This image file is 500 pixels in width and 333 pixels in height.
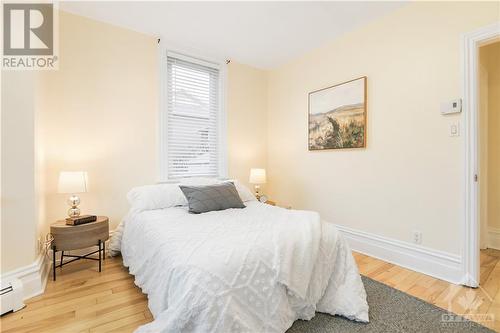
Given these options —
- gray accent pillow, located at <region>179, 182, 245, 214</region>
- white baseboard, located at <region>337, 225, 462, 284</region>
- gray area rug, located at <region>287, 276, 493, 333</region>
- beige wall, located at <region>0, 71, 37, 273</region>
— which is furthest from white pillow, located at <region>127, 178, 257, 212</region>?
white baseboard, located at <region>337, 225, 462, 284</region>

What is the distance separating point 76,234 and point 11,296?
0.58 meters

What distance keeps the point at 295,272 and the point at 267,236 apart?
0.90ft

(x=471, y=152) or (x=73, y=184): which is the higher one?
(x=471, y=152)

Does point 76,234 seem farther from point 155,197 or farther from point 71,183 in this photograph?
point 155,197

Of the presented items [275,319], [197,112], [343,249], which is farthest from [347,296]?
[197,112]

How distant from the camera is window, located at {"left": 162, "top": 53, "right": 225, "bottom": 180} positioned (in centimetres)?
325

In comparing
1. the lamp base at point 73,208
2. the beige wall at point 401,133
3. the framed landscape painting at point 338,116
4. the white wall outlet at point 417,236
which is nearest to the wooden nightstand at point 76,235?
the lamp base at point 73,208

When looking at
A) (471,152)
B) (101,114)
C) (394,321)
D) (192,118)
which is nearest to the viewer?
(394,321)

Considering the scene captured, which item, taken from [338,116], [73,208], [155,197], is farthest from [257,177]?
[73,208]

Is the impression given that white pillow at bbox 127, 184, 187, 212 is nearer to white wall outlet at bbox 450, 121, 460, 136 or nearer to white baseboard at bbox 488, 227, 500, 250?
white wall outlet at bbox 450, 121, 460, 136

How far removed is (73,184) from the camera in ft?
7.46

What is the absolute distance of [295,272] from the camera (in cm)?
146

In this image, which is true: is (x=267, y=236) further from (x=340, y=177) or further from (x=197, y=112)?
(x=197, y=112)

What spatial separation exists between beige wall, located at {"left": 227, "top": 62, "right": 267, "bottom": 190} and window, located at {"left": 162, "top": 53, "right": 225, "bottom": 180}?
0.19 m
